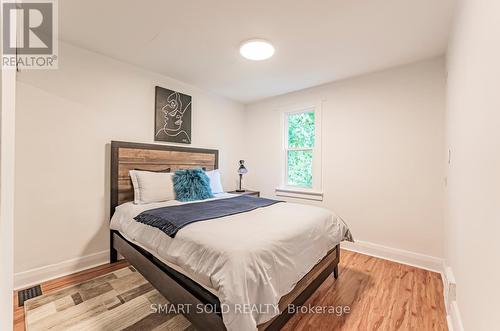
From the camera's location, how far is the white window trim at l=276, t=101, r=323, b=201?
3363 mm

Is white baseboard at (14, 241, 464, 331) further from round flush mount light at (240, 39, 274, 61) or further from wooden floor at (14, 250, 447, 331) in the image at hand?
round flush mount light at (240, 39, 274, 61)

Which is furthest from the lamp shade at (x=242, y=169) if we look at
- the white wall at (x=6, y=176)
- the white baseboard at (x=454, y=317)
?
the white wall at (x=6, y=176)

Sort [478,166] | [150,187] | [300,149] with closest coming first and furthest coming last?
[478,166]
[150,187]
[300,149]

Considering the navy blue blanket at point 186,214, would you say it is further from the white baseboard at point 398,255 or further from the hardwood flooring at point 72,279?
the white baseboard at point 398,255

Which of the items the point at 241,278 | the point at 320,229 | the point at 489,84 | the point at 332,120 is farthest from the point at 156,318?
the point at 332,120

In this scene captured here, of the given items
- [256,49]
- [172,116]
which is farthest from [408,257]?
[172,116]

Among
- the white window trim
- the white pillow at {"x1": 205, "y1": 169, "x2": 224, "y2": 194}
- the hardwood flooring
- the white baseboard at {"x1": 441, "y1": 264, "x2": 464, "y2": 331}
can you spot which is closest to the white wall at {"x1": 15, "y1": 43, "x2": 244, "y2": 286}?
the hardwood flooring

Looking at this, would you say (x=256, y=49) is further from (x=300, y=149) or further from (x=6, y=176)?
(x=6, y=176)

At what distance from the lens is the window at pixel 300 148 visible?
11.7ft

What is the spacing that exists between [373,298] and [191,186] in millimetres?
2182

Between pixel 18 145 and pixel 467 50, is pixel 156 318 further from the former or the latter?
pixel 467 50

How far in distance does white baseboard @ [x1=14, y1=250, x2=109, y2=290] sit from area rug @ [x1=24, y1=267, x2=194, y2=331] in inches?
13.2

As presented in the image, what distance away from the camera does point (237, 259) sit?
4.04 feet

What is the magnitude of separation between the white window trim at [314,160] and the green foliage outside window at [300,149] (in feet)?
0.23
